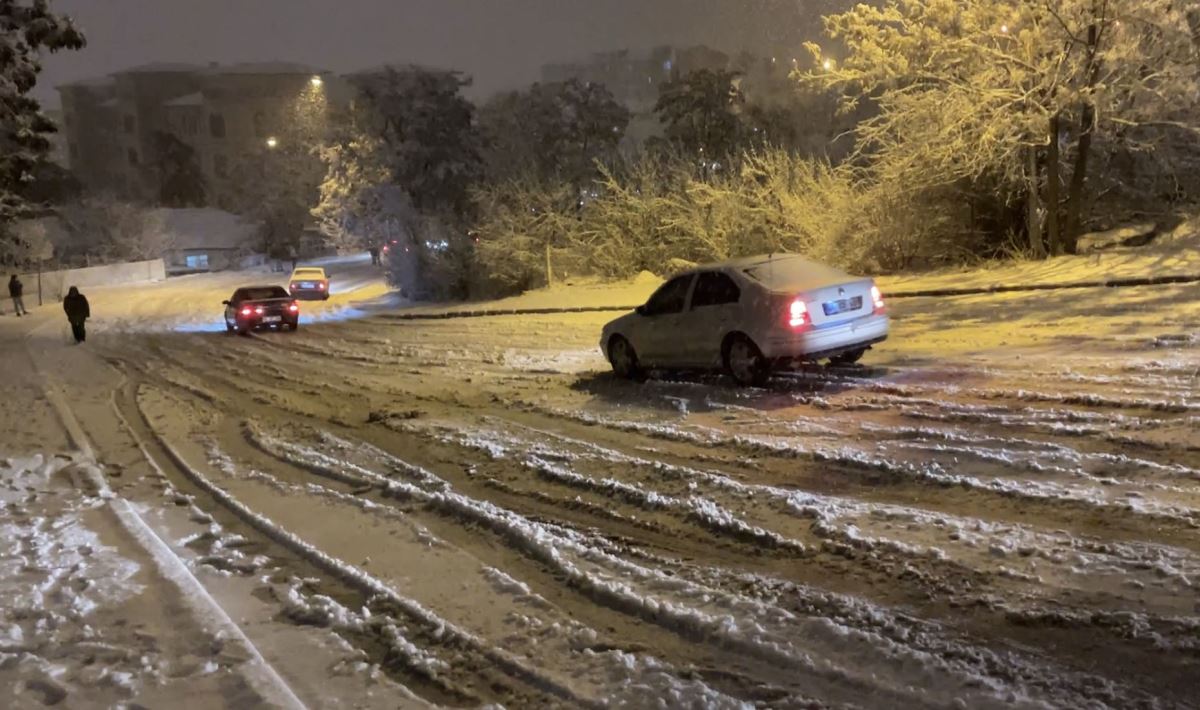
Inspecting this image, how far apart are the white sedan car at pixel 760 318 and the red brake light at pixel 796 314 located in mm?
11

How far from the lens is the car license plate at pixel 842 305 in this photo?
38.3 feet

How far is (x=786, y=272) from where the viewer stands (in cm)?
1208

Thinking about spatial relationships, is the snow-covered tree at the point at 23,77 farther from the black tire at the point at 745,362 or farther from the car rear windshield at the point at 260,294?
the black tire at the point at 745,362

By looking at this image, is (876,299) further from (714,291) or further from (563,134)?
(563,134)

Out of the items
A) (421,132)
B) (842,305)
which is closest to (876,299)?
(842,305)

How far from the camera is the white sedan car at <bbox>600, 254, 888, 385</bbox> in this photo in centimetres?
1155

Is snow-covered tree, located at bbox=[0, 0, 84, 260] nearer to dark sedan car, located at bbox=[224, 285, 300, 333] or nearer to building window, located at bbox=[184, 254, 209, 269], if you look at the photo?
dark sedan car, located at bbox=[224, 285, 300, 333]

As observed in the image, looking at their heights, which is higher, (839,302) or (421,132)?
(421,132)

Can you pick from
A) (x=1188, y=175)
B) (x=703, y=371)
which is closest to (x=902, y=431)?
(x=703, y=371)

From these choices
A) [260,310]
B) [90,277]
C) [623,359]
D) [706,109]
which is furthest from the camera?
[90,277]

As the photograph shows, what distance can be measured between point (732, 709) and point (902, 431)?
5.37 metres

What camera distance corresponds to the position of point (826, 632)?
5.04 meters

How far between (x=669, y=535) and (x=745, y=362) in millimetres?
5470

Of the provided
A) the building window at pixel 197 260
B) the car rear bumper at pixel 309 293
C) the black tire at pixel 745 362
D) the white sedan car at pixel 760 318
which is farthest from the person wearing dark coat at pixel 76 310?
the building window at pixel 197 260
